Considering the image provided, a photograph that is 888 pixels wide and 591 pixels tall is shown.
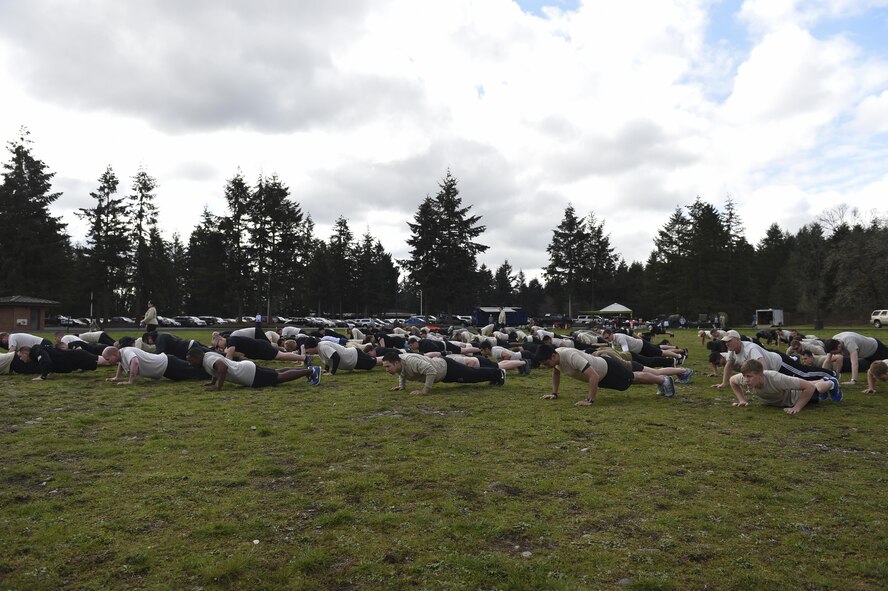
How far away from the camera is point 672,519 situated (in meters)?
5.17

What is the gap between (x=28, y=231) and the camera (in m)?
55.8

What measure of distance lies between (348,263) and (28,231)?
4443cm

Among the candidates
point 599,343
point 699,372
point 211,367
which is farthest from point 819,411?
point 211,367

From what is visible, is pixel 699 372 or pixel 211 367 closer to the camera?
pixel 211 367

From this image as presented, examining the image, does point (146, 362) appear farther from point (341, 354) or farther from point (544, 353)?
point (544, 353)

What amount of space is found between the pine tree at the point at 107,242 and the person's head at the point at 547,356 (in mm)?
62979

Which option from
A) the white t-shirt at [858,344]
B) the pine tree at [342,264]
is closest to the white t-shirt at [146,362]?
the white t-shirt at [858,344]

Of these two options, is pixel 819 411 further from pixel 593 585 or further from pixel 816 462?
pixel 593 585

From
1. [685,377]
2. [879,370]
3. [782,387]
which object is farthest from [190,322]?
[879,370]

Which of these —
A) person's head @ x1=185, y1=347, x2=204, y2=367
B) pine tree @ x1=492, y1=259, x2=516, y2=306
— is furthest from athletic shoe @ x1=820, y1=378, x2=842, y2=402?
pine tree @ x1=492, y1=259, x2=516, y2=306

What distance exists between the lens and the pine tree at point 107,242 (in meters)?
61.3

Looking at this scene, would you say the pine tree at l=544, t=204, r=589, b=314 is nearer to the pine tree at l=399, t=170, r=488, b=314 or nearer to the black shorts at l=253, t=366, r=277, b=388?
the pine tree at l=399, t=170, r=488, b=314

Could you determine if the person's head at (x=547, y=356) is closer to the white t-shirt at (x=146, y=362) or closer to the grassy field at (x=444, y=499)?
the grassy field at (x=444, y=499)

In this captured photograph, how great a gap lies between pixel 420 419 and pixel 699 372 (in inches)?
431
